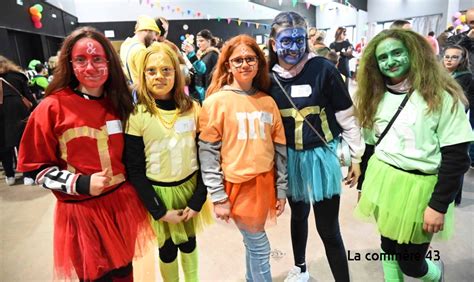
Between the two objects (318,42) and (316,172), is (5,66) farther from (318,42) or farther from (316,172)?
(316,172)

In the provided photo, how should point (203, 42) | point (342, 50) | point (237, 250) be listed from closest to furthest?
point (237, 250) < point (203, 42) < point (342, 50)

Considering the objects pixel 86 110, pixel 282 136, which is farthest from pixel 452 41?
pixel 86 110

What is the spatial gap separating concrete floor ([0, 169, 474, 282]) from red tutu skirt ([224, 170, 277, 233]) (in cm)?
75

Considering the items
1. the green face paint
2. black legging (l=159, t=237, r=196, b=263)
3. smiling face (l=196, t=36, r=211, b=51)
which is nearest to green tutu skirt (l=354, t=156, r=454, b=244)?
the green face paint

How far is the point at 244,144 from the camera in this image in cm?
139

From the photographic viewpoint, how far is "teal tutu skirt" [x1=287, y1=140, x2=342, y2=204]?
60.1 inches

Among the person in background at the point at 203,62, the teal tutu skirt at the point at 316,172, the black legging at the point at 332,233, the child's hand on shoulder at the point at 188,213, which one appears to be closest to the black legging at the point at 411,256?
the black legging at the point at 332,233

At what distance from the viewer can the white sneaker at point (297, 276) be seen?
74.7 inches

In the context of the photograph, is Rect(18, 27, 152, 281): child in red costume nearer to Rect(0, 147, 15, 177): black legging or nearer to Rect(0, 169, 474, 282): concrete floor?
Rect(0, 169, 474, 282): concrete floor

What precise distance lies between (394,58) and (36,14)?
374 inches

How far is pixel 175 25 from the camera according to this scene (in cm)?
1356

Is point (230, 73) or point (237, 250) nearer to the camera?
point (230, 73)

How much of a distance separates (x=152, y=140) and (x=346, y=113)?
2.97 ft

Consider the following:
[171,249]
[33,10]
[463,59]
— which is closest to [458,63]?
[463,59]
